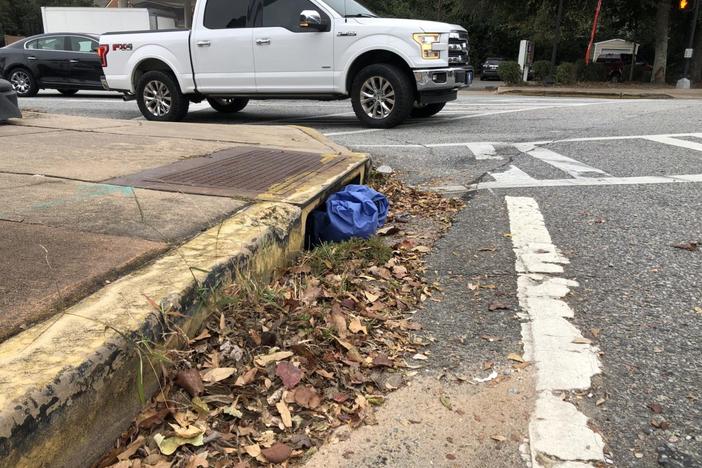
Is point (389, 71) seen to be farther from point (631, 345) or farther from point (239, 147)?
point (631, 345)

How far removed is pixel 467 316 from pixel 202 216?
151 centimetres

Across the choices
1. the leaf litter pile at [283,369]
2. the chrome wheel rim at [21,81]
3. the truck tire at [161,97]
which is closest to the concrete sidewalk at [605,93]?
the truck tire at [161,97]

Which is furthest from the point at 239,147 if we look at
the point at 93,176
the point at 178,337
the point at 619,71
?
the point at 619,71

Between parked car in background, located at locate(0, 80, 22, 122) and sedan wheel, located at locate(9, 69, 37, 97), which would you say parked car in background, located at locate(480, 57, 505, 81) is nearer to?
sedan wheel, located at locate(9, 69, 37, 97)

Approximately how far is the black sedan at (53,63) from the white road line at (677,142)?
1260cm

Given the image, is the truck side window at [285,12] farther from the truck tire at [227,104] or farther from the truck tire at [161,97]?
the truck tire at [227,104]

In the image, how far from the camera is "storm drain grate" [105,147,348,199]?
12.3 feet

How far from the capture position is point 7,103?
20.3ft

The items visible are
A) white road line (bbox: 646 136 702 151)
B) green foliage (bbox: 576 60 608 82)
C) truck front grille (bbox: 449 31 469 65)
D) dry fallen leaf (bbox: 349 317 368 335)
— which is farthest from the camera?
green foliage (bbox: 576 60 608 82)

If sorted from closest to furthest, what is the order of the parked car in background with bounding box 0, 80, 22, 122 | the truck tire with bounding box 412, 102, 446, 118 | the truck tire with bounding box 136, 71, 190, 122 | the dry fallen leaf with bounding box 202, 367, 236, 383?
the dry fallen leaf with bounding box 202, 367, 236, 383
the parked car in background with bounding box 0, 80, 22, 122
the truck tire with bounding box 136, 71, 190, 122
the truck tire with bounding box 412, 102, 446, 118

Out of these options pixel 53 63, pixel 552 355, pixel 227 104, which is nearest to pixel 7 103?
pixel 227 104

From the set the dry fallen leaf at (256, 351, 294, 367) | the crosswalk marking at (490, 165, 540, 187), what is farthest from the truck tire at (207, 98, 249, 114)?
the dry fallen leaf at (256, 351, 294, 367)

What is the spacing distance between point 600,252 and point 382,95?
551 cm

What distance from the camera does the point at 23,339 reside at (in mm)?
1835
